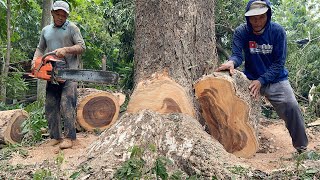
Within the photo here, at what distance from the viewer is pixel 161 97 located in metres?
3.54

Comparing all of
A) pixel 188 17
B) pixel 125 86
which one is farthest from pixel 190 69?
pixel 125 86

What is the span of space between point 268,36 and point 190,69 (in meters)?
0.87

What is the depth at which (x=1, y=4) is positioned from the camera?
322 inches

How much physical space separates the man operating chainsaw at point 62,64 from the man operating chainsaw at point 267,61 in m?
1.77

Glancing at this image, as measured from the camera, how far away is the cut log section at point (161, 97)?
352cm

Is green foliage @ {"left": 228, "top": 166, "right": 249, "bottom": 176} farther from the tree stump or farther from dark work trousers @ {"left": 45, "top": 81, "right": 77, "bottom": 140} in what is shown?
the tree stump

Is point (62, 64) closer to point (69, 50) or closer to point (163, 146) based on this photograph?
point (69, 50)

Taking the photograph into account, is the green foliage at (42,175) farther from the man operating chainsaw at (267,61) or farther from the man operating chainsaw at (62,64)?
the man operating chainsaw at (267,61)

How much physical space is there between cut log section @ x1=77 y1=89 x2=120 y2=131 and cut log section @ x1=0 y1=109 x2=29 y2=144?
0.91 m

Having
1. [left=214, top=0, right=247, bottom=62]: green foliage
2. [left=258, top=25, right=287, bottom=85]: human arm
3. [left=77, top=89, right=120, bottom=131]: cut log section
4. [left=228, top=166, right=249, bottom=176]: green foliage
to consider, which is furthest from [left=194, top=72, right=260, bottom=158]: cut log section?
[left=214, top=0, right=247, bottom=62]: green foliage

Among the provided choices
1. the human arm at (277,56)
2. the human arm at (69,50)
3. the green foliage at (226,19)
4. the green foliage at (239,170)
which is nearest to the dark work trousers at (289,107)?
the human arm at (277,56)

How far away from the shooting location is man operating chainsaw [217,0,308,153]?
395 centimetres

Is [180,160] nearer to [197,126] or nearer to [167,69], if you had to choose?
[197,126]

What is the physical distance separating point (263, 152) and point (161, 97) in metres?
1.89
